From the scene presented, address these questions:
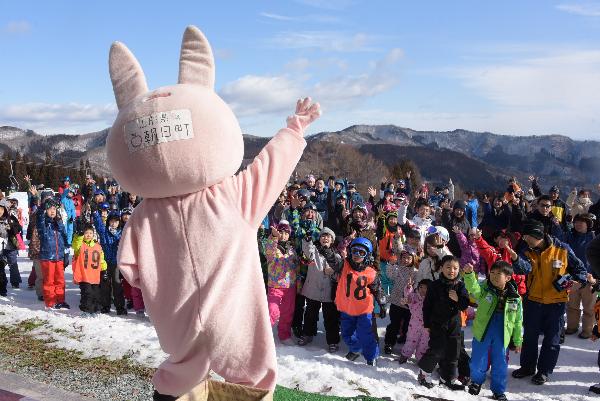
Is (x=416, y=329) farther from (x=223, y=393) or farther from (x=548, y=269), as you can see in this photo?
(x=223, y=393)

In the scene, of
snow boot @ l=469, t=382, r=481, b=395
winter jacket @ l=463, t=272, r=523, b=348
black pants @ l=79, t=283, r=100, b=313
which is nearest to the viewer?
winter jacket @ l=463, t=272, r=523, b=348

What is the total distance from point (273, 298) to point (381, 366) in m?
1.61

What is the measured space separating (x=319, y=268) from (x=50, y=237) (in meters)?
4.42

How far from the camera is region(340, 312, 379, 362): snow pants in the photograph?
5.92 metres

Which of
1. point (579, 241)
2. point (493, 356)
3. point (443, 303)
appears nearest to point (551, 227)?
point (579, 241)

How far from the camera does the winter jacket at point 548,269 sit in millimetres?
5469

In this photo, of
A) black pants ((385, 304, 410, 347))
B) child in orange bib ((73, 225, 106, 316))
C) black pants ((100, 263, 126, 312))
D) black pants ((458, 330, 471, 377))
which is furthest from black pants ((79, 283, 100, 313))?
black pants ((458, 330, 471, 377))

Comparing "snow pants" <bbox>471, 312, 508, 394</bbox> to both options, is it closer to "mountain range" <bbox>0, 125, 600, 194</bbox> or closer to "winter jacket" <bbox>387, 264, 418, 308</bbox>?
"winter jacket" <bbox>387, 264, 418, 308</bbox>

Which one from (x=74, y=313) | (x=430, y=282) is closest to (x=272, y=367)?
(x=430, y=282)

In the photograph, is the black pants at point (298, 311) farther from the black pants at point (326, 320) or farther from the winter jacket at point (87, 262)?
the winter jacket at point (87, 262)

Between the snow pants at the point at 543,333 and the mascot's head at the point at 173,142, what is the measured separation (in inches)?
175

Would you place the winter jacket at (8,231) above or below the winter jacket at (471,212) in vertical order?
below

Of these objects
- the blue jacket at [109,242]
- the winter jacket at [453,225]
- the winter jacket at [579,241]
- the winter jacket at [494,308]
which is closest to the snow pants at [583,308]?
the winter jacket at [579,241]

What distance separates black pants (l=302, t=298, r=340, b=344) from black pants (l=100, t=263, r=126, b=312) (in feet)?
9.63
